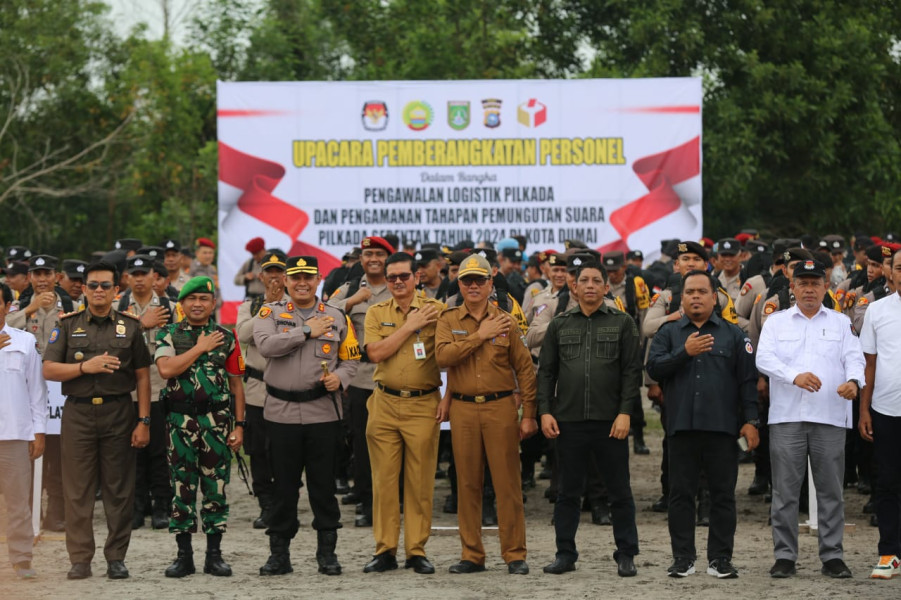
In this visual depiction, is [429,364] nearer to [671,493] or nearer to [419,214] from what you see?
[671,493]

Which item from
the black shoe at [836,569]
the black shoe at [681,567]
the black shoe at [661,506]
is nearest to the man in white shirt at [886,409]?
the black shoe at [836,569]

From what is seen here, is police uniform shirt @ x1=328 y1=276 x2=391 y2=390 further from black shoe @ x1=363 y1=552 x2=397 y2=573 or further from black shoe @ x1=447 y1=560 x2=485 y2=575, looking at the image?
black shoe @ x1=447 y1=560 x2=485 y2=575

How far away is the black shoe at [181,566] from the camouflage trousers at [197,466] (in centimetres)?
17

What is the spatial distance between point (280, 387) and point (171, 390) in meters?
0.72

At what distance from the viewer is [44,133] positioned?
31.9m

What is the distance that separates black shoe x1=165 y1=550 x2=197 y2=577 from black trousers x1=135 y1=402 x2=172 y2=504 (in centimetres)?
205

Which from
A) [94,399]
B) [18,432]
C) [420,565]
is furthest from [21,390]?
[420,565]

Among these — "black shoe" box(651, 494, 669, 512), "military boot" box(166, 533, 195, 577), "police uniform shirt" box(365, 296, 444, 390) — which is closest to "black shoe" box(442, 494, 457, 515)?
"black shoe" box(651, 494, 669, 512)

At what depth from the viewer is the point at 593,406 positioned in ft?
27.9

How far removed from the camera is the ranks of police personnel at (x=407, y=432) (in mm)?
8633

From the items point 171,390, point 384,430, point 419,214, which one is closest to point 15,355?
point 171,390

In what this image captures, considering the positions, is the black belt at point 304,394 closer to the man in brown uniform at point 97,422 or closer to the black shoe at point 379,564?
the man in brown uniform at point 97,422

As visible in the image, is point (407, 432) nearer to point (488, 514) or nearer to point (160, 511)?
point (488, 514)

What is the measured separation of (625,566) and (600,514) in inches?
84.0
